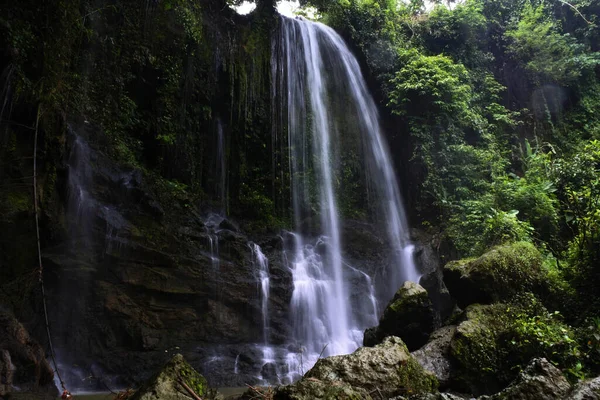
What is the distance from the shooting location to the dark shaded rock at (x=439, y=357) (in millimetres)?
5809

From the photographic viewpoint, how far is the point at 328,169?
14.7m

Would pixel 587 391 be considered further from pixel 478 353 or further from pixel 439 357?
pixel 439 357

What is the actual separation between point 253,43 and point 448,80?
7156 millimetres

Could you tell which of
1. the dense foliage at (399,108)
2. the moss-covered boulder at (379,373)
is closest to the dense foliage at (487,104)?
the dense foliage at (399,108)

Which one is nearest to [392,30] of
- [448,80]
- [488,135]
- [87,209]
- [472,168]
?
[448,80]

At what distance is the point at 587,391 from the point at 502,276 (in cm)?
387

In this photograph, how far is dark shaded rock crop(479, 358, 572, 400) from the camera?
3.71 m

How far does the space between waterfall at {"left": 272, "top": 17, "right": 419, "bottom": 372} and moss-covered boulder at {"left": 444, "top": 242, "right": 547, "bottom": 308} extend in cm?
398

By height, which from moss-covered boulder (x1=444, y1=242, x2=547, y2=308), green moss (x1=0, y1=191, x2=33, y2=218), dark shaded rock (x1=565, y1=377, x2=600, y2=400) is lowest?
dark shaded rock (x1=565, y1=377, x2=600, y2=400)

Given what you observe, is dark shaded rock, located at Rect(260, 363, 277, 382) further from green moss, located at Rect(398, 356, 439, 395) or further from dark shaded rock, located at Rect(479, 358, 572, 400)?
dark shaded rock, located at Rect(479, 358, 572, 400)

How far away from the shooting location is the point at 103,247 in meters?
8.77

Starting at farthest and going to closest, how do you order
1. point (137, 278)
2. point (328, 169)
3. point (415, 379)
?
point (328, 169), point (137, 278), point (415, 379)

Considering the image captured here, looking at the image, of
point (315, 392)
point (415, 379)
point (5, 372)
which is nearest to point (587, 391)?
point (415, 379)

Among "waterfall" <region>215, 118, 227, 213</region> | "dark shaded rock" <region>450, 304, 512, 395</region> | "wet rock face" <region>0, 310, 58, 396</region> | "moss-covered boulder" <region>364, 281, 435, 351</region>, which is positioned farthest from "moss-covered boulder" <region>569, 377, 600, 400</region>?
"waterfall" <region>215, 118, 227, 213</region>
